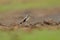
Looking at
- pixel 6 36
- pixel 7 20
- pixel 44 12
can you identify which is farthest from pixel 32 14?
pixel 6 36

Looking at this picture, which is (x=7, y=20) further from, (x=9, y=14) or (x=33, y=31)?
(x=33, y=31)

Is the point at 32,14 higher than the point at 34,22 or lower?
higher

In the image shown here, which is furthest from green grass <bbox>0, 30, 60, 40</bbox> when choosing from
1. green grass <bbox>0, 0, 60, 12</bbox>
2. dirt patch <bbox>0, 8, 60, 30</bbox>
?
green grass <bbox>0, 0, 60, 12</bbox>

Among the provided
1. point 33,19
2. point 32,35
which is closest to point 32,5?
point 33,19

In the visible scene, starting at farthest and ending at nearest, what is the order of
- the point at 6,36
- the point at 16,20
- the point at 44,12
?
the point at 44,12 < the point at 16,20 < the point at 6,36

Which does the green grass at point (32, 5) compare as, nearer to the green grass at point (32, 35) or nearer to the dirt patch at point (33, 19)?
the dirt patch at point (33, 19)

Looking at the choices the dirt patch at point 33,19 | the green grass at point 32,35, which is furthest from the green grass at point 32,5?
the green grass at point 32,35

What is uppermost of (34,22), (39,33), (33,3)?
(33,3)
